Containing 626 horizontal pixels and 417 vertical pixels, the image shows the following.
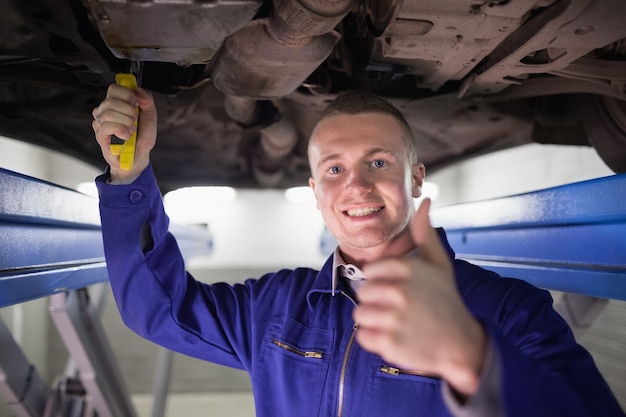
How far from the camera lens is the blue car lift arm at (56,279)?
0.88 m

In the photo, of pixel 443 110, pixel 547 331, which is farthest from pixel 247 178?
pixel 547 331

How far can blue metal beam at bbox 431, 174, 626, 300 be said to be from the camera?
967 millimetres

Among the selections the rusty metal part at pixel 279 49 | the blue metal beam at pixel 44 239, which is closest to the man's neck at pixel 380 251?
the rusty metal part at pixel 279 49

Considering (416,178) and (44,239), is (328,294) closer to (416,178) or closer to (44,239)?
(416,178)

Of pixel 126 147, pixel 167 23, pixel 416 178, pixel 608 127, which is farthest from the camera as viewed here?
pixel 608 127

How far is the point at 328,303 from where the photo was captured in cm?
104

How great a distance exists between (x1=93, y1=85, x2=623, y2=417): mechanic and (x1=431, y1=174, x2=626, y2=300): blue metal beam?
242 mm

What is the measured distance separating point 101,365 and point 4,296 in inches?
38.0

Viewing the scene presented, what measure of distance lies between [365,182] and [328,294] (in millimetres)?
258

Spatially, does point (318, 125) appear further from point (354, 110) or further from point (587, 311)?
point (587, 311)

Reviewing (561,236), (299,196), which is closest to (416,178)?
(561,236)

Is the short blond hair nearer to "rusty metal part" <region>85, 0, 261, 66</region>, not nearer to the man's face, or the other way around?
the man's face

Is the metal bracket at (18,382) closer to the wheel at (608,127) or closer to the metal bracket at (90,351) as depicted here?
the metal bracket at (90,351)

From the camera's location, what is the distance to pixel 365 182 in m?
1.04
